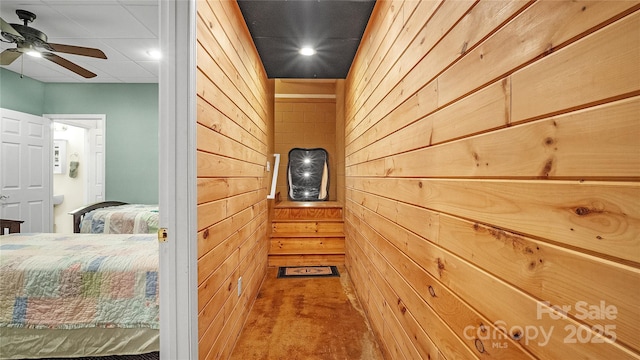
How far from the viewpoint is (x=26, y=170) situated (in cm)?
384

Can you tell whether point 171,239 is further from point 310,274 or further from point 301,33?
point 310,274

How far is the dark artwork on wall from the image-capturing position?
481 centimetres

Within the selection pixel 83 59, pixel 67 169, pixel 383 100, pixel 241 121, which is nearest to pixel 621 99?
pixel 383 100

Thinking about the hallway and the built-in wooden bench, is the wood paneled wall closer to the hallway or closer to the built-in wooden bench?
the built-in wooden bench

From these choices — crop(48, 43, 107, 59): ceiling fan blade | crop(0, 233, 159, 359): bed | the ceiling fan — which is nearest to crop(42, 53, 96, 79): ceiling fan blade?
the ceiling fan

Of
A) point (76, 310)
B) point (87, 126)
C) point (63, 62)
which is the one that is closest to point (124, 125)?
point (87, 126)

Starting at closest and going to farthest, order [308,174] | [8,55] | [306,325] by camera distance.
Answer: [306,325]
[8,55]
[308,174]

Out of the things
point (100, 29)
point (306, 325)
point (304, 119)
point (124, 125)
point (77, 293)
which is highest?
point (100, 29)

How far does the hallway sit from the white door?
3702mm

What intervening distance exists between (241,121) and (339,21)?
1124 mm

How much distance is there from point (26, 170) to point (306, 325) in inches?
180

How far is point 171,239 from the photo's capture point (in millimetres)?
1174

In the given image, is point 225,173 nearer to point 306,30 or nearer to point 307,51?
point 306,30

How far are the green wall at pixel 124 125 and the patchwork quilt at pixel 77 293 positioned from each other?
9.11 feet
